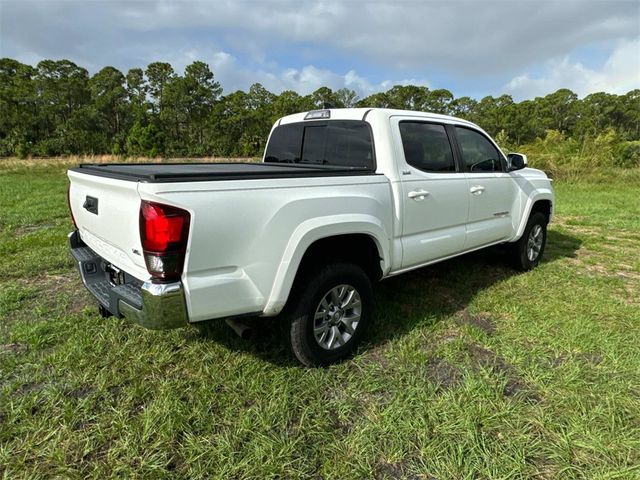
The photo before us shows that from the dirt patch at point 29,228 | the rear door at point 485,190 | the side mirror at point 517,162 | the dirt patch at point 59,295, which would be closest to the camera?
the dirt patch at point 59,295

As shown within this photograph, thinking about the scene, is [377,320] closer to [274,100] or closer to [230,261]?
[230,261]

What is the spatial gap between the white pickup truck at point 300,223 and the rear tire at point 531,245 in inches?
30.2

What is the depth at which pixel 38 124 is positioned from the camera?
142ft

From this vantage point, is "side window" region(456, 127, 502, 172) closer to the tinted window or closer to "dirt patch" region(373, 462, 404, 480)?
the tinted window

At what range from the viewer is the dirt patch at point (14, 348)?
2932 mm

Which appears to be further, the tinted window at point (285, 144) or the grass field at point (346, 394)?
the tinted window at point (285, 144)

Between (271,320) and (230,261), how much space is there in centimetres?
135

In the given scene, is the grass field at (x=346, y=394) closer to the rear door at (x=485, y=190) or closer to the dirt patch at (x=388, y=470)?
the dirt patch at (x=388, y=470)

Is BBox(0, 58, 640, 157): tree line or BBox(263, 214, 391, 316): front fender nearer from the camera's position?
BBox(263, 214, 391, 316): front fender

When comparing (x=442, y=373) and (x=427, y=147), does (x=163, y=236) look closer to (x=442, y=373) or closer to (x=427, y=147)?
(x=442, y=373)

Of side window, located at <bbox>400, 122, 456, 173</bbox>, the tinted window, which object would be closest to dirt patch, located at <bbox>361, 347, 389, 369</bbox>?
side window, located at <bbox>400, 122, 456, 173</bbox>

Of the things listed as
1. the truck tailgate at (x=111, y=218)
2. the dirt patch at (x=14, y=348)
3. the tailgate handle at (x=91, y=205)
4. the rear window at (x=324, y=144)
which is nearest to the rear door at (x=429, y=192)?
the rear window at (x=324, y=144)

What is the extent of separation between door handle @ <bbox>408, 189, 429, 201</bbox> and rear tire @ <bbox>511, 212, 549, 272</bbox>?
216 centimetres

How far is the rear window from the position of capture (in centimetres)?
324
